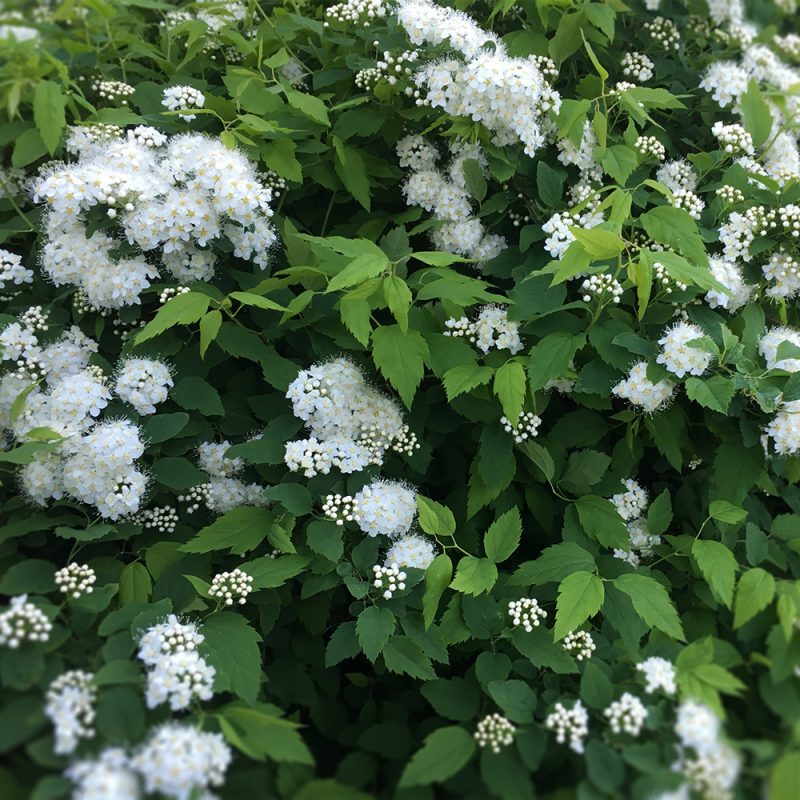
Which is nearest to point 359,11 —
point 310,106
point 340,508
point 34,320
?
point 310,106

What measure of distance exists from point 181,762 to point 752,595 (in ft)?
4.69

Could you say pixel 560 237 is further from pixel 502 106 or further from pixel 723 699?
pixel 723 699

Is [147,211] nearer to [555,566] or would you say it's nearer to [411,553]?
[411,553]

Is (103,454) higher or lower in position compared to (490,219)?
lower

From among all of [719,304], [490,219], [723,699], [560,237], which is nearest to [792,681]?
[723,699]

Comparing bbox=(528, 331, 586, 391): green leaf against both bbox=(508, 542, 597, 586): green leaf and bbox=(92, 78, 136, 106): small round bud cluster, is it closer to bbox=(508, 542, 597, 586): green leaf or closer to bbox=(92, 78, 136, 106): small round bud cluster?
bbox=(508, 542, 597, 586): green leaf

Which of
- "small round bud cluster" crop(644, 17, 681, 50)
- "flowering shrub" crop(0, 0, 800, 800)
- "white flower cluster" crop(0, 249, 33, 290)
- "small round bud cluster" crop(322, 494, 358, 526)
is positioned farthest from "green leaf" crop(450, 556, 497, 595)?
"small round bud cluster" crop(644, 17, 681, 50)

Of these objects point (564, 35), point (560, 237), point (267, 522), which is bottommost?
point (267, 522)

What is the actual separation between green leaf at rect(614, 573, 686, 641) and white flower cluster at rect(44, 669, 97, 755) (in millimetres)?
1368

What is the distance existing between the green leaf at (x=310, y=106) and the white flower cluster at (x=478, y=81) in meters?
0.35

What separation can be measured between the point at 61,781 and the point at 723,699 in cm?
145

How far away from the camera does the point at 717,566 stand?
2.08 m

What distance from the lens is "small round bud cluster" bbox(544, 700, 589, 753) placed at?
165 centimetres

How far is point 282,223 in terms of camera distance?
2.55 m
